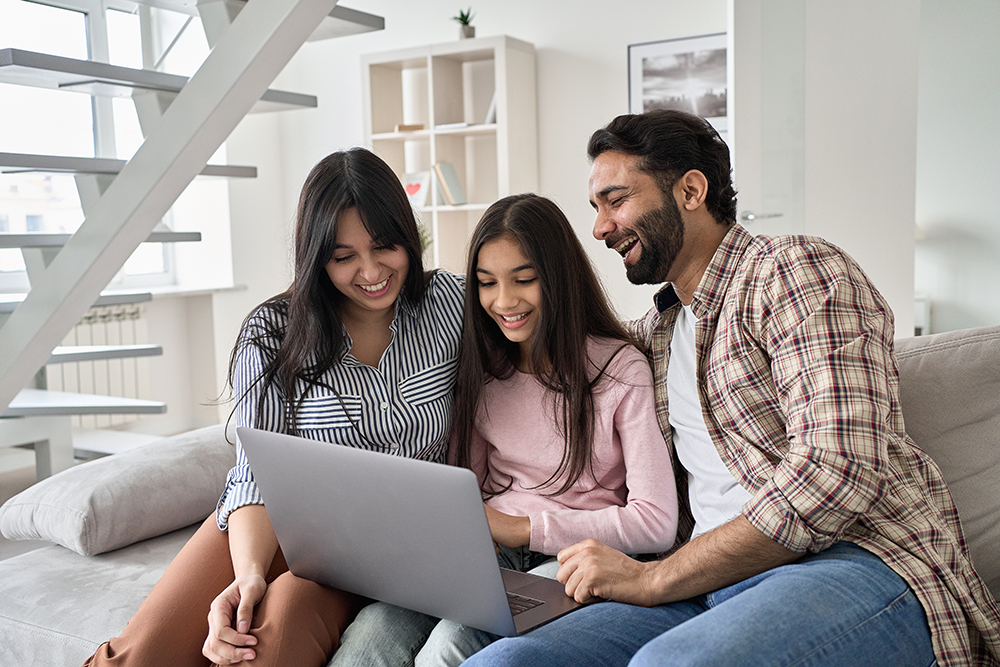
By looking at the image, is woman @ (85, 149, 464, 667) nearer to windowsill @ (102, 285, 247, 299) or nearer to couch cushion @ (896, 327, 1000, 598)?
couch cushion @ (896, 327, 1000, 598)

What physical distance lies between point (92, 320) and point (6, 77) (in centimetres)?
243

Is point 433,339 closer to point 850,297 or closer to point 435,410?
point 435,410

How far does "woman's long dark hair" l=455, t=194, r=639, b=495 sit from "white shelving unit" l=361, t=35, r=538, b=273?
2757 mm

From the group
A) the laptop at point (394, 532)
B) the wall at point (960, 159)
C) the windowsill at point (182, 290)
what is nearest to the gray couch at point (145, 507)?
the laptop at point (394, 532)

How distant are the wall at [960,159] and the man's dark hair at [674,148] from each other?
2.07 metres

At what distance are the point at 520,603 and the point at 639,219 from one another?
65 cm

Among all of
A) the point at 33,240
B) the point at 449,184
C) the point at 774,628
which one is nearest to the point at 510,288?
the point at 774,628

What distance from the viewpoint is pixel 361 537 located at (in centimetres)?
112

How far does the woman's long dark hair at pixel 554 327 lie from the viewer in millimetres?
1440

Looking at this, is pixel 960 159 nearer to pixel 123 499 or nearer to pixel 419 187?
pixel 419 187

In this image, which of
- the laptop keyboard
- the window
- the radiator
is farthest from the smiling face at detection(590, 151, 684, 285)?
the radiator

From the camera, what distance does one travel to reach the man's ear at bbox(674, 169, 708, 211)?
4.79 feet

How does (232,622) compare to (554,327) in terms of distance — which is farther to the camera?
(554,327)

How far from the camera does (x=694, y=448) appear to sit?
1.40 m
